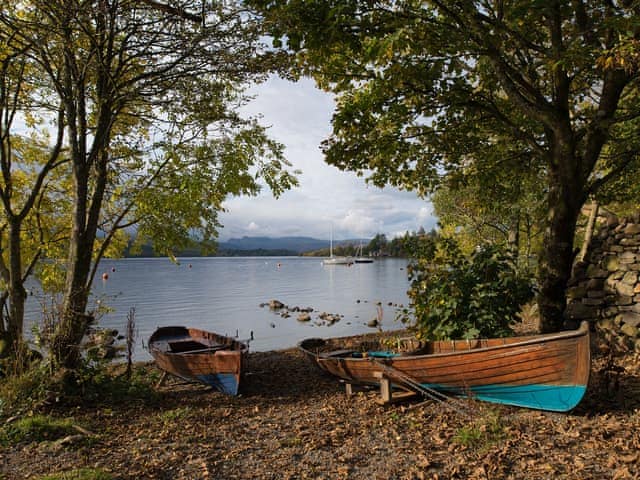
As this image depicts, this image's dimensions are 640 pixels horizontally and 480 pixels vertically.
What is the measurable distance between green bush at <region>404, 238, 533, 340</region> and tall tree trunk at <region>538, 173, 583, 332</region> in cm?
52

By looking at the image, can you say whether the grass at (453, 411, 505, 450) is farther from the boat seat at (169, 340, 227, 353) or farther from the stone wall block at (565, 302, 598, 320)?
the boat seat at (169, 340, 227, 353)

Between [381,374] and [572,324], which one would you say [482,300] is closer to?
[381,374]

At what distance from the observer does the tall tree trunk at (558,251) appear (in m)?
8.49

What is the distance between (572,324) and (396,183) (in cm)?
529

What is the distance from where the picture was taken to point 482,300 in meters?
8.16

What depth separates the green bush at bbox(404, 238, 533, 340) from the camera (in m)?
8.13

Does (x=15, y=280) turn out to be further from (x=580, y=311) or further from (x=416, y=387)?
(x=580, y=311)

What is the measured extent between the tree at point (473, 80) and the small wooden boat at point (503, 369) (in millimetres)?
2869

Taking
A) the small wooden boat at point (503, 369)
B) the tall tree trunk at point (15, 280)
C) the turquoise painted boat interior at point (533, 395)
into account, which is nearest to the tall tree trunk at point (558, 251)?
the small wooden boat at point (503, 369)

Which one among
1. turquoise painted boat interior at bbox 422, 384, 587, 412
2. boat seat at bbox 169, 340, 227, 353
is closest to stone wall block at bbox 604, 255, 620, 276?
turquoise painted boat interior at bbox 422, 384, 587, 412

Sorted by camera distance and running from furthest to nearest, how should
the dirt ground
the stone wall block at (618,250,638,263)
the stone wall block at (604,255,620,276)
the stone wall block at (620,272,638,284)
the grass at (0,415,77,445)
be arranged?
the stone wall block at (604,255,620,276)
the stone wall block at (618,250,638,263)
the stone wall block at (620,272,638,284)
the grass at (0,415,77,445)
the dirt ground

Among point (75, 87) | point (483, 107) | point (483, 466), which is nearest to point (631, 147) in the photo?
point (483, 107)

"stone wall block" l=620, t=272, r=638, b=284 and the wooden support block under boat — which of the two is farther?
"stone wall block" l=620, t=272, r=638, b=284

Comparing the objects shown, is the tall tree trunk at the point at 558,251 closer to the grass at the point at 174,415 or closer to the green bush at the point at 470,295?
the green bush at the point at 470,295
